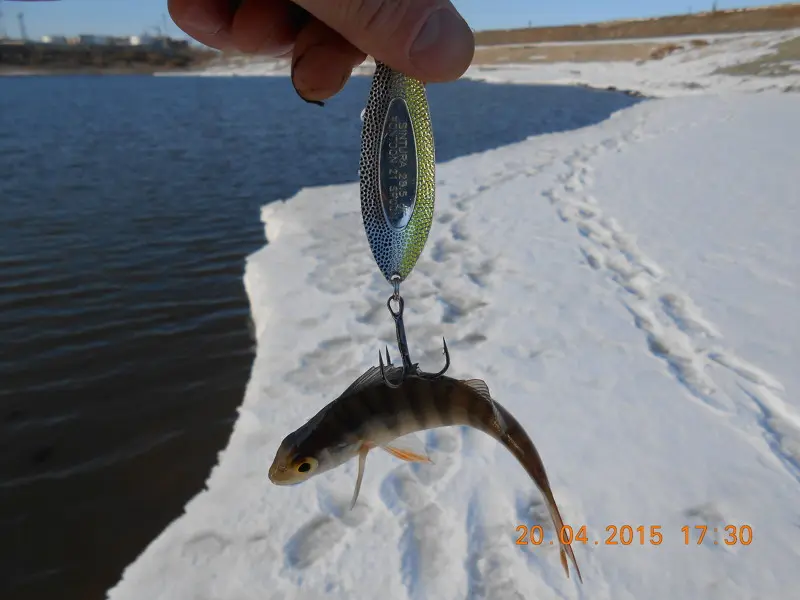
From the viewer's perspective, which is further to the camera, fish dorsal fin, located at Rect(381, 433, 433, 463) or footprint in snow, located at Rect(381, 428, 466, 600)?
footprint in snow, located at Rect(381, 428, 466, 600)

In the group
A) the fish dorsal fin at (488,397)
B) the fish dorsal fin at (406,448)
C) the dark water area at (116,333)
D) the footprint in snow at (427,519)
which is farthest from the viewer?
the dark water area at (116,333)

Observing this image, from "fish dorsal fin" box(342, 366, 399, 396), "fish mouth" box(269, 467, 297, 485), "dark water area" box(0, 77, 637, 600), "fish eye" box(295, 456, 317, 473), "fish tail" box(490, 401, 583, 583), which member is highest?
"fish dorsal fin" box(342, 366, 399, 396)

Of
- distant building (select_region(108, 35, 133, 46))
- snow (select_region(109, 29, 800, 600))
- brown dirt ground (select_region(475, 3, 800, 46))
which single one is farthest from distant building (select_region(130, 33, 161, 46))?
snow (select_region(109, 29, 800, 600))

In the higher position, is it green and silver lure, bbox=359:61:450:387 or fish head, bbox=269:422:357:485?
green and silver lure, bbox=359:61:450:387

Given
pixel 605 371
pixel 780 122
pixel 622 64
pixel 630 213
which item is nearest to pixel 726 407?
pixel 605 371

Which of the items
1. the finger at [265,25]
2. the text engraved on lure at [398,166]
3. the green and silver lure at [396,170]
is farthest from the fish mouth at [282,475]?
the finger at [265,25]

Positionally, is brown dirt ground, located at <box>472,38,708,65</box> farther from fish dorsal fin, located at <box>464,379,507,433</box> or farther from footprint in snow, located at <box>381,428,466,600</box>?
fish dorsal fin, located at <box>464,379,507,433</box>

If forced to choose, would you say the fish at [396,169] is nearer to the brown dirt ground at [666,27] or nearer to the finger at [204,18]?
the finger at [204,18]
